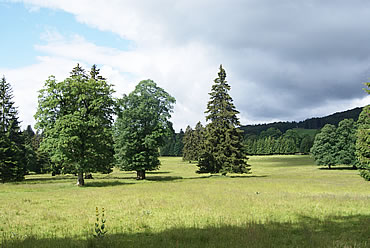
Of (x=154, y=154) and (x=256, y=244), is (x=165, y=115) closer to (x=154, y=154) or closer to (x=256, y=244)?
(x=154, y=154)

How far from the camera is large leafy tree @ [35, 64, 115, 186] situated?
31406 mm

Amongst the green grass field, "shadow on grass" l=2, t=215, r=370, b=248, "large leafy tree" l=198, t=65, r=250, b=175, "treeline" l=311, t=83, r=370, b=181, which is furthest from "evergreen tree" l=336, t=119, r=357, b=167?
"shadow on grass" l=2, t=215, r=370, b=248

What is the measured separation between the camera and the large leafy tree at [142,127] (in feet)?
128

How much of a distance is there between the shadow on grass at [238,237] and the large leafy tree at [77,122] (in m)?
23.3

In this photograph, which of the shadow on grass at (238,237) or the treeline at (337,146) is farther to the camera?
the treeline at (337,146)

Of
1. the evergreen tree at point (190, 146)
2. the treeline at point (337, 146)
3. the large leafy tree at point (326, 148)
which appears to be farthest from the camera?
the evergreen tree at point (190, 146)

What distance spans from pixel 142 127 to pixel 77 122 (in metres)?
11.4

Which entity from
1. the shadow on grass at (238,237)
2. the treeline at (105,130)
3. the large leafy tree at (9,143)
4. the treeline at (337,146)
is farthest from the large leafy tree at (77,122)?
the treeline at (337,146)

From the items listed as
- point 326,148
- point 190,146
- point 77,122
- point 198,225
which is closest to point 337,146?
point 326,148

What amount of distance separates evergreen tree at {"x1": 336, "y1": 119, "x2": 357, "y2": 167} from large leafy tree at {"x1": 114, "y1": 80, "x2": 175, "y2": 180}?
48.0m

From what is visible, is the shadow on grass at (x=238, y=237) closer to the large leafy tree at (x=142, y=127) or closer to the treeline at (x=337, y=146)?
the large leafy tree at (x=142, y=127)

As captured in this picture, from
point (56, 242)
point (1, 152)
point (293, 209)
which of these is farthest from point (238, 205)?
point (1, 152)

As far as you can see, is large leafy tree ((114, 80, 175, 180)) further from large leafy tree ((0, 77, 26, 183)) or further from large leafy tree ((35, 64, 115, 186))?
large leafy tree ((0, 77, 26, 183))

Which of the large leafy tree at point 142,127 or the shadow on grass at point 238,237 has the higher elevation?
the large leafy tree at point 142,127
